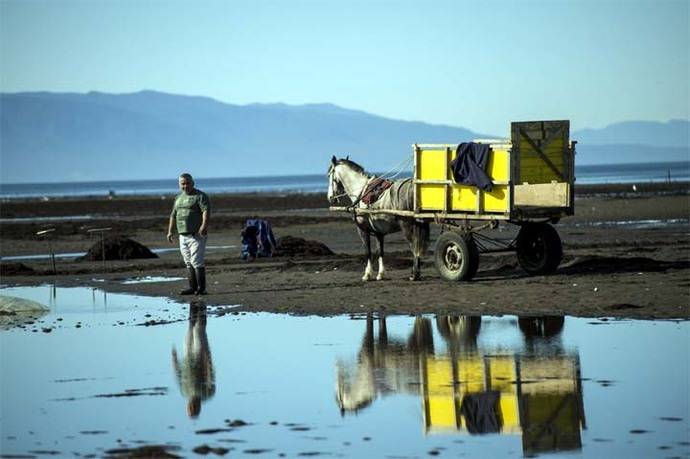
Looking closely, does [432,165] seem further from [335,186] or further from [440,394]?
[440,394]

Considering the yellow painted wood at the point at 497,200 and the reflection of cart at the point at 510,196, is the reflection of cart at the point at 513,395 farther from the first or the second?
the reflection of cart at the point at 510,196

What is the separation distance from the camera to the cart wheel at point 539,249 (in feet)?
75.0

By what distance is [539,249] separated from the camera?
23.1 m

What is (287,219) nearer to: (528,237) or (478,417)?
(528,237)

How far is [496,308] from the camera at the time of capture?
19109mm

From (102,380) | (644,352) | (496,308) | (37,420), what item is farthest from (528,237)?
(37,420)

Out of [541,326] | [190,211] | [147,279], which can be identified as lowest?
[541,326]

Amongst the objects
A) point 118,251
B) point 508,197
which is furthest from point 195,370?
point 118,251

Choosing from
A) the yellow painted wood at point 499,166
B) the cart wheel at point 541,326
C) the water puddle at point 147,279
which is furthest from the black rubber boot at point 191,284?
the cart wheel at point 541,326

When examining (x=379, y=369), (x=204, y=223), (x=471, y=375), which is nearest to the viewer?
(x=471, y=375)

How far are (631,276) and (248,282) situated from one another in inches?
271

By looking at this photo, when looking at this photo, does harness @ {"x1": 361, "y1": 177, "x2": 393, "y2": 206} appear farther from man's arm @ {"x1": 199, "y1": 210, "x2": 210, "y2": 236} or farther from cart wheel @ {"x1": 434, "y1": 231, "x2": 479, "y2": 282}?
man's arm @ {"x1": 199, "y1": 210, "x2": 210, "y2": 236}

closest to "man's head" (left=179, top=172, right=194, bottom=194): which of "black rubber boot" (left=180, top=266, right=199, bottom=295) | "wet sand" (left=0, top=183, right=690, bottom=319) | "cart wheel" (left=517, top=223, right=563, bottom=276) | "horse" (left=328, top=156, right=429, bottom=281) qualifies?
"black rubber boot" (left=180, top=266, right=199, bottom=295)

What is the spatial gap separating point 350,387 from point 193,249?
9568mm
